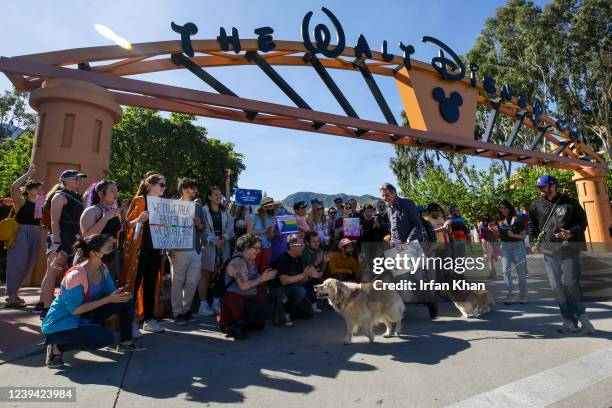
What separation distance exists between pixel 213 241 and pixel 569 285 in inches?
186

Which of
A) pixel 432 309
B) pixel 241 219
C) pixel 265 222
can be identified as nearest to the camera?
pixel 432 309


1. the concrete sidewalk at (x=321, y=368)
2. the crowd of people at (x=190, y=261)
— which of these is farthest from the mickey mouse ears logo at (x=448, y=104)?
the concrete sidewalk at (x=321, y=368)

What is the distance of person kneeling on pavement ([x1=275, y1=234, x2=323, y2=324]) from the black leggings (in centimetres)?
166

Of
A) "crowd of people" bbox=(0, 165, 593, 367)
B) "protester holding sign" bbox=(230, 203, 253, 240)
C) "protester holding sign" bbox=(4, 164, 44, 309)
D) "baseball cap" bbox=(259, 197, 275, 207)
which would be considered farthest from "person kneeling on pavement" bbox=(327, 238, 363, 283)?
"protester holding sign" bbox=(4, 164, 44, 309)

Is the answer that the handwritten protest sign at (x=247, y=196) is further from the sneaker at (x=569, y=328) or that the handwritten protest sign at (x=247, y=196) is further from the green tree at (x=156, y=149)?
the green tree at (x=156, y=149)

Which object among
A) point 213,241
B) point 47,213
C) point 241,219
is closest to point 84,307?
point 47,213

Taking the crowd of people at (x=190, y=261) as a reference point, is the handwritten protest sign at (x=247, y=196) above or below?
above

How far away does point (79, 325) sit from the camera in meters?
2.96

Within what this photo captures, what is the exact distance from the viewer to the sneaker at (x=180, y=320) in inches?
173

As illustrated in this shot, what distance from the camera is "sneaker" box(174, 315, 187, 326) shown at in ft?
14.4

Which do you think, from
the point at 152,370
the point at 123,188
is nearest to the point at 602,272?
the point at 152,370

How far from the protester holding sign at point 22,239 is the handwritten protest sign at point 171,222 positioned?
2358mm

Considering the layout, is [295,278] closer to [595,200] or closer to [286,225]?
[286,225]

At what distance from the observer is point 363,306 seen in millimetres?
3908
